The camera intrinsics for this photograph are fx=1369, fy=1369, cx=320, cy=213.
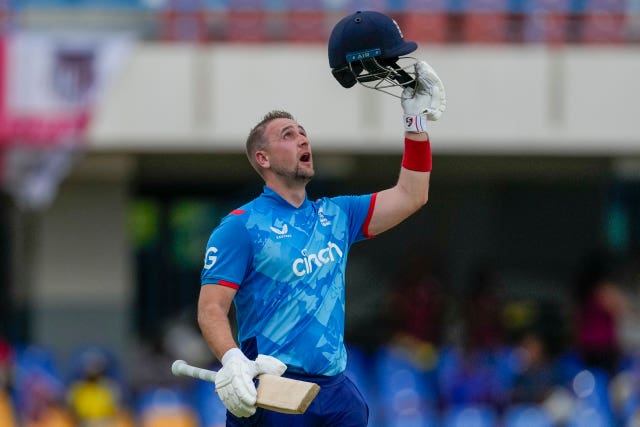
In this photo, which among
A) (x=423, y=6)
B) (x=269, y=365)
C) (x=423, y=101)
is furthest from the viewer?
(x=423, y=6)

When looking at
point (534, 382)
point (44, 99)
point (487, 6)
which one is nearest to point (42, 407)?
point (44, 99)

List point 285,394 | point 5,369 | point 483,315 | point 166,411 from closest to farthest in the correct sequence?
point 285,394, point 166,411, point 5,369, point 483,315

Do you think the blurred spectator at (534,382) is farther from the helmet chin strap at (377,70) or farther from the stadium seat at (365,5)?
the helmet chin strap at (377,70)

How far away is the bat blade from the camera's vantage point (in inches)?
178

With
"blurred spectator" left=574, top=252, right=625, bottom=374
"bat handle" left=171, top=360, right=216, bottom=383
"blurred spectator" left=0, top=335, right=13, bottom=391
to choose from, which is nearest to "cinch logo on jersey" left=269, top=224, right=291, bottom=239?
"bat handle" left=171, top=360, right=216, bottom=383

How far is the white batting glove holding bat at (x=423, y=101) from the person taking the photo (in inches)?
208

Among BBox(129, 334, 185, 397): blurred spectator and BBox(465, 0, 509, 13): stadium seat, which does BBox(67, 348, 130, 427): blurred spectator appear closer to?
BBox(129, 334, 185, 397): blurred spectator

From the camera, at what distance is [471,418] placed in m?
11.1

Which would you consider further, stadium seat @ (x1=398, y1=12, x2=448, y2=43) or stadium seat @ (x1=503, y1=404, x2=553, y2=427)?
stadium seat @ (x1=398, y1=12, x2=448, y2=43)

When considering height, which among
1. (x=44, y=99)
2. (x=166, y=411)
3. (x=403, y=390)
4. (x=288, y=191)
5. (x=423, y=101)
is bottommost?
(x=166, y=411)

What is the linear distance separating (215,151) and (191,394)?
7.65ft

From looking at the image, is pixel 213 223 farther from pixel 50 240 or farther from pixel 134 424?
→ pixel 134 424

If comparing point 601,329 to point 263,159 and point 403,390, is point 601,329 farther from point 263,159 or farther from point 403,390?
point 263,159

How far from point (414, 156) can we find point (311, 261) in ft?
2.12
